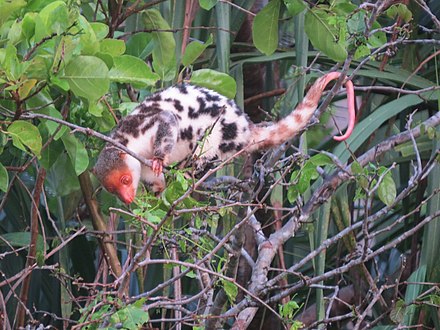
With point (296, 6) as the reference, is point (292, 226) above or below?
below

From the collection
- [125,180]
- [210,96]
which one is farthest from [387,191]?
[125,180]

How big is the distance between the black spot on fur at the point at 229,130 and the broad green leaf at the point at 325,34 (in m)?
0.49

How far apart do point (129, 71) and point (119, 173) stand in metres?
0.61

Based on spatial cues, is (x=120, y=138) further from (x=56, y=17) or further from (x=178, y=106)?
(x=56, y=17)

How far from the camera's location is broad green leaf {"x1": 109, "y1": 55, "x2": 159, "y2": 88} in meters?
2.30

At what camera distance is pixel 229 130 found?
2.86 metres

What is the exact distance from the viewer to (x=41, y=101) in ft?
7.55

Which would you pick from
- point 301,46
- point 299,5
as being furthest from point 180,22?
point 299,5

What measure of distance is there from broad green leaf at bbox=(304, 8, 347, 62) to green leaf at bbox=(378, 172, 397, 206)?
333 mm

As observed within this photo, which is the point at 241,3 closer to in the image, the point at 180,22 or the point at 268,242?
the point at 180,22

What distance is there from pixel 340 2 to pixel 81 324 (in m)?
1.15

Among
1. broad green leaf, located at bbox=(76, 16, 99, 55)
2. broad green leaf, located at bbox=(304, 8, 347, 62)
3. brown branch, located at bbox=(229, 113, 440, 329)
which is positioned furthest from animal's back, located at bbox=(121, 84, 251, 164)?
broad green leaf, located at bbox=(76, 16, 99, 55)

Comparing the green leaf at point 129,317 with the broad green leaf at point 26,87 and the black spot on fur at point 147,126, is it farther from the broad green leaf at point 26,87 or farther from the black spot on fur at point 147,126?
the black spot on fur at point 147,126

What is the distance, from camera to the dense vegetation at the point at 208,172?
204 centimetres
